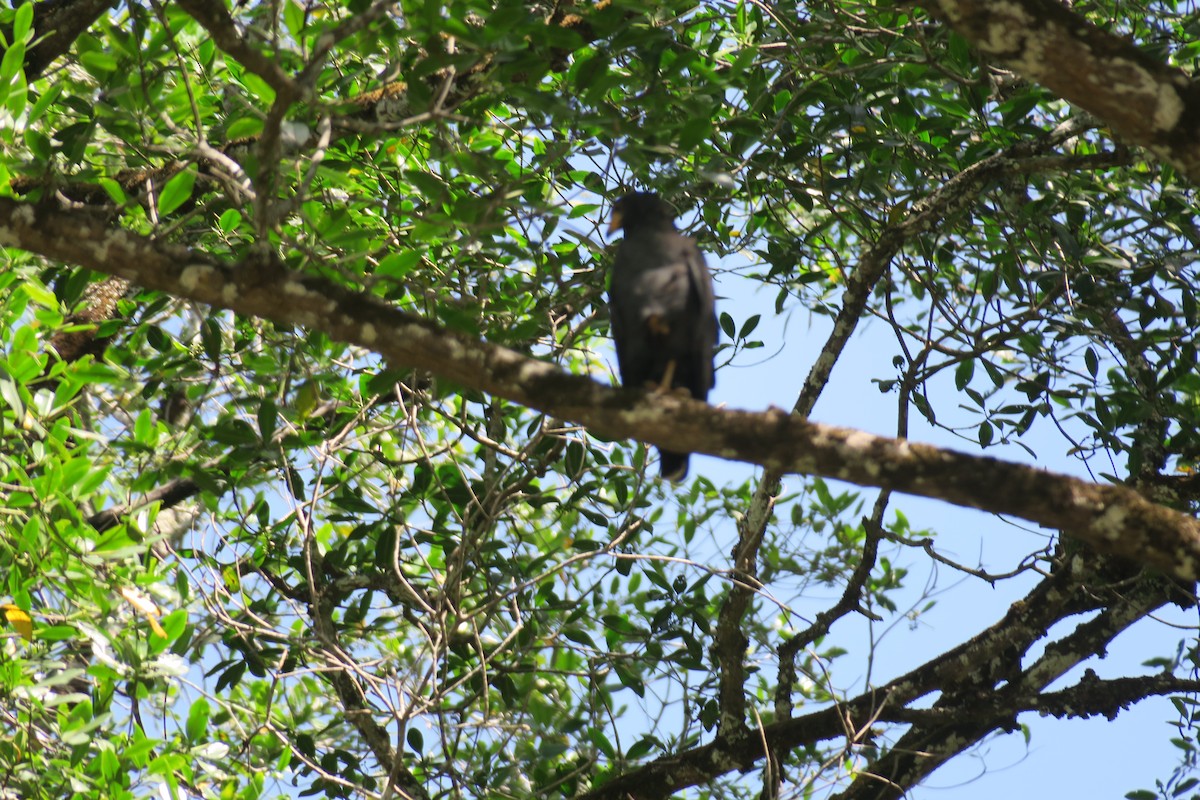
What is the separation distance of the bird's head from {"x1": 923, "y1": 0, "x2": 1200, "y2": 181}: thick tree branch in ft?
5.52

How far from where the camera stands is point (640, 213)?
13.7 feet

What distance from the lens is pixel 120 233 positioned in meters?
2.81

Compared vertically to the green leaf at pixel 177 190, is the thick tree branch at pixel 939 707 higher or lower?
lower

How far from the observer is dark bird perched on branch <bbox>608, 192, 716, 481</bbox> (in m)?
3.80

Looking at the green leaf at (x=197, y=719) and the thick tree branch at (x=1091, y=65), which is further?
the green leaf at (x=197, y=719)

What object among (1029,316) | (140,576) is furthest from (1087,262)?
(140,576)

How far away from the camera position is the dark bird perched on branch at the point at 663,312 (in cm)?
380

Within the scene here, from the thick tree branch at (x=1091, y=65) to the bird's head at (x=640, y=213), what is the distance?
5.52 ft

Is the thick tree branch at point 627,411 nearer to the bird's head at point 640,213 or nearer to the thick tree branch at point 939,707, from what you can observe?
the bird's head at point 640,213

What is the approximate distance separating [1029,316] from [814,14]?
161 cm

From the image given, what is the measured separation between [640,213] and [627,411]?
1.68 m

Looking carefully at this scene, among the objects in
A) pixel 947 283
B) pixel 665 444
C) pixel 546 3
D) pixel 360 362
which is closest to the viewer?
pixel 665 444

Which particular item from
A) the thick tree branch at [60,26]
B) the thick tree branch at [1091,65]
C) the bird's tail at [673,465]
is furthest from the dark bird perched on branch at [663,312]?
the thick tree branch at [60,26]

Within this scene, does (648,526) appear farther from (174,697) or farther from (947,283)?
(174,697)
